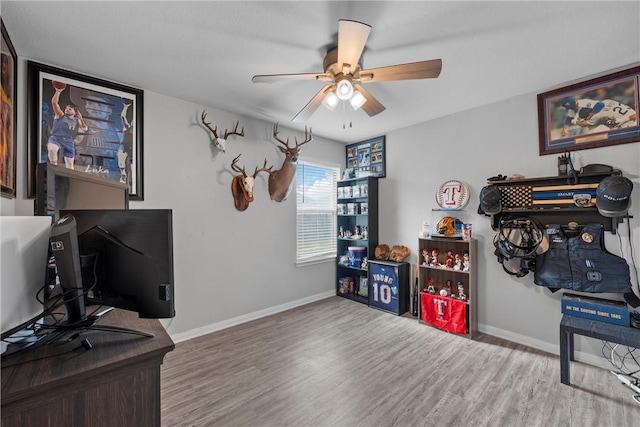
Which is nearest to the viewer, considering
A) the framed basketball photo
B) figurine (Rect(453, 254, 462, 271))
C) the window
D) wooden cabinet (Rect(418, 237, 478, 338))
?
the framed basketball photo

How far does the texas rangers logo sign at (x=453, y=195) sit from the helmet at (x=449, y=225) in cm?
15

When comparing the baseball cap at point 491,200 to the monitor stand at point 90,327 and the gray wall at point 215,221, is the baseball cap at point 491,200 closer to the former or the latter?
the gray wall at point 215,221

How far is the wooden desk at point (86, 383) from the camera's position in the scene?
2.34 ft

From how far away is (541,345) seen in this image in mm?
2615

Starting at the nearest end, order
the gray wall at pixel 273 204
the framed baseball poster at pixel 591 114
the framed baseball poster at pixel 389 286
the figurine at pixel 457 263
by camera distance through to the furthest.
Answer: the framed baseball poster at pixel 591 114 < the gray wall at pixel 273 204 < the figurine at pixel 457 263 < the framed baseball poster at pixel 389 286

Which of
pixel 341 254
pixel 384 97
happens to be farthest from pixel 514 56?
pixel 341 254

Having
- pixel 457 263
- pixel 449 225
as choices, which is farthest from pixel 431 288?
pixel 449 225

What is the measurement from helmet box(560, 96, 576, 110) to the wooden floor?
2344mm

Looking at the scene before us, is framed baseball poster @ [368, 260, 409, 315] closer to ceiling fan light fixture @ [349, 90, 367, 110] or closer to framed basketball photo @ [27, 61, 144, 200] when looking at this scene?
ceiling fan light fixture @ [349, 90, 367, 110]

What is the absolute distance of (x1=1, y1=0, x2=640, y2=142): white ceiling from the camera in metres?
1.60

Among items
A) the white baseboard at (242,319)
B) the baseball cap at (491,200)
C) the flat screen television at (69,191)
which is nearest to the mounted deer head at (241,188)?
the white baseboard at (242,319)

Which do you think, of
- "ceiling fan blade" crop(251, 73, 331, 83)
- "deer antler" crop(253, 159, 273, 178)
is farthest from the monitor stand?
"deer antler" crop(253, 159, 273, 178)

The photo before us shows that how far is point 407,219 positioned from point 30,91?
4032 mm

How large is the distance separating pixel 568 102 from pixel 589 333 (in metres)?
2.04
